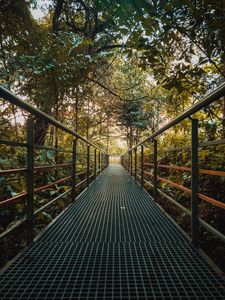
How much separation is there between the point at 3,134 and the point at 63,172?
4.71ft

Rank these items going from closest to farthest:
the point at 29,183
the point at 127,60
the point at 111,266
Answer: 1. the point at 111,266
2. the point at 29,183
3. the point at 127,60

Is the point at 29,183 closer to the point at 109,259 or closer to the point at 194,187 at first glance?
the point at 109,259

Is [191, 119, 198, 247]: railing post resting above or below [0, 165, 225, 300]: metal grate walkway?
above

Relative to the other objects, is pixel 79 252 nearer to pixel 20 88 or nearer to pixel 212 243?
pixel 212 243

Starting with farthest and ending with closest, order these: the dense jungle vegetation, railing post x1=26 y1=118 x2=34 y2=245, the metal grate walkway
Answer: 1. the dense jungle vegetation
2. railing post x1=26 y1=118 x2=34 y2=245
3. the metal grate walkway

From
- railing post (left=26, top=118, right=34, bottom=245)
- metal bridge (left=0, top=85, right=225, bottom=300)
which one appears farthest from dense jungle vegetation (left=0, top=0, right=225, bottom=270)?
metal bridge (left=0, top=85, right=225, bottom=300)

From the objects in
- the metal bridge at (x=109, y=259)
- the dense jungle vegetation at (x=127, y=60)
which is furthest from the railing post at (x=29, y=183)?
the dense jungle vegetation at (x=127, y=60)

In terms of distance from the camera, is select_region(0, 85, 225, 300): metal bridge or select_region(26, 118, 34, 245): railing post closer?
select_region(0, 85, 225, 300): metal bridge

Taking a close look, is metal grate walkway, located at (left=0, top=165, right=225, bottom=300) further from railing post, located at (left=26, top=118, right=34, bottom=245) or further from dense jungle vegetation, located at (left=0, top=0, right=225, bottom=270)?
dense jungle vegetation, located at (left=0, top=0, right=225, bottom=270)

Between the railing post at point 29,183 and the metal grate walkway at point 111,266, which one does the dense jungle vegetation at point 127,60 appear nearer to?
the railing post at point 29,183

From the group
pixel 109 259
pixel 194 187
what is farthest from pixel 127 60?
pixel 109 259

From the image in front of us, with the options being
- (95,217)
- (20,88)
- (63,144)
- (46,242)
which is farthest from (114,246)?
(63,144)

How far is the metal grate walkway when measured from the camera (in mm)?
1114

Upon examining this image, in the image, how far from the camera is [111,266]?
1.37 m
